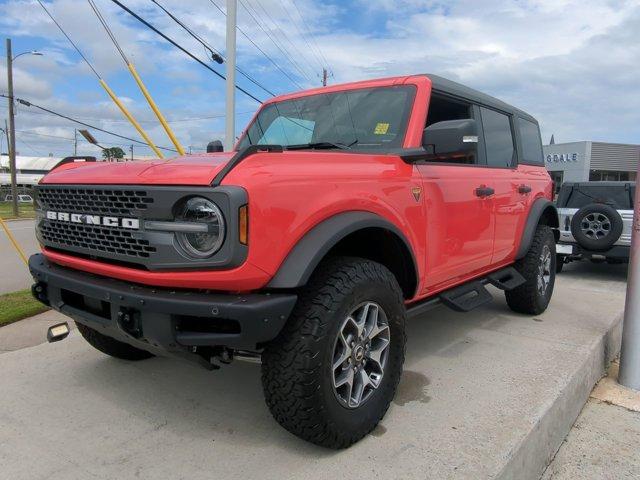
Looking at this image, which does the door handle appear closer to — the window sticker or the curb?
the window sticker

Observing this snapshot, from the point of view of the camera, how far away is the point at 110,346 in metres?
3.46

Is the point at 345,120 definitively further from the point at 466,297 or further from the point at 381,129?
the point at 466,297

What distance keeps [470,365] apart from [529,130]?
9.17ft

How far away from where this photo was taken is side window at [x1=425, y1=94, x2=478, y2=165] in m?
3.49

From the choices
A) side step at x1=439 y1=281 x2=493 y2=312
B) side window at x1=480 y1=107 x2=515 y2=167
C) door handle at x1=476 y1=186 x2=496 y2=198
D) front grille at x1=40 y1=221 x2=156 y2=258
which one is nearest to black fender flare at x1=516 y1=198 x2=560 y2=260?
side window at x1=480 y1=107 x2=515 y2=167

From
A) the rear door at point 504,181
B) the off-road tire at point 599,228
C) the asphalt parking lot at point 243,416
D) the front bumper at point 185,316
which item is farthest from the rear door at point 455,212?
the off-road tire at point 599,228

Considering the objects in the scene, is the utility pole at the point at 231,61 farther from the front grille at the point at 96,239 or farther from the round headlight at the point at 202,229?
the round headlight at the point at 202,229

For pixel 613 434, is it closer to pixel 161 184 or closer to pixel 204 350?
pixel 204 350

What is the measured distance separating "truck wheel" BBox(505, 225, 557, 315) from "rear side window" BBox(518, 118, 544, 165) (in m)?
0.70

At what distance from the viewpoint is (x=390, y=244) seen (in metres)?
2.92

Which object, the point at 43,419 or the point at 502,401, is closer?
the point at 43,419

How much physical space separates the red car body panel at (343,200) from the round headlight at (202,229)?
0.09 meters

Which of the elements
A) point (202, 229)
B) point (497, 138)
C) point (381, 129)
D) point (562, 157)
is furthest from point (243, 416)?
point (562, 157)

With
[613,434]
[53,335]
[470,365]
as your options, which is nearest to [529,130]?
[470,365]
